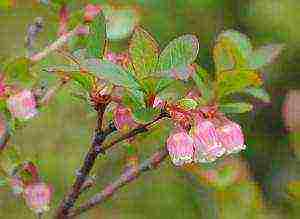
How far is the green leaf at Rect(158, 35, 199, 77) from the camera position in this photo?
65 centimetres

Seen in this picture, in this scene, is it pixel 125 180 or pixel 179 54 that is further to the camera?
pixel 125 180

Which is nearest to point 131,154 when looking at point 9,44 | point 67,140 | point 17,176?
point 17,176

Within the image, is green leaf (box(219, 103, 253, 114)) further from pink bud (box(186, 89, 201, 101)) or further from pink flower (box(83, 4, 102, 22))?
pink flower (box(83, 4, 102, 22))

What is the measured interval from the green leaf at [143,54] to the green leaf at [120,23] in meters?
0.25

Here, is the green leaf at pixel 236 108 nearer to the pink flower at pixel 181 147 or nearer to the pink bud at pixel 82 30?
the pink flower at pixel 181 147

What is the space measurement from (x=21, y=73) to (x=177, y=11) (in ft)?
3.77

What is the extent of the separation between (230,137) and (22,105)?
0.21 m

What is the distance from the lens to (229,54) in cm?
81

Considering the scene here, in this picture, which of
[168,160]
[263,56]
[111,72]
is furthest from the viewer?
[168,160]

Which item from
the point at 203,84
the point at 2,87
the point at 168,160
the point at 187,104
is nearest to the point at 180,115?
the point at 187,104

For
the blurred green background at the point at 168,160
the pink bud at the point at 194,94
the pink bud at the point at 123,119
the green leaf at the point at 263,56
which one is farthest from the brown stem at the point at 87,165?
the blurred green background at the point at 168,160

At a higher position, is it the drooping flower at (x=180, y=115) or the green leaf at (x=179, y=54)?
the green leaf at (x=179, y=54)

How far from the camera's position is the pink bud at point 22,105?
75 centimetres

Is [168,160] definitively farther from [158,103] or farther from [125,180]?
[158,103]
